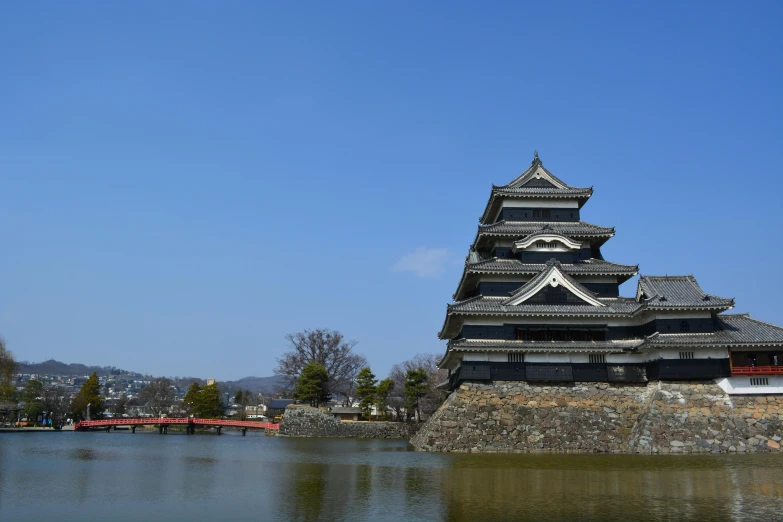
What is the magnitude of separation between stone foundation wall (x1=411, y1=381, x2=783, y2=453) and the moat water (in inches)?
75.8

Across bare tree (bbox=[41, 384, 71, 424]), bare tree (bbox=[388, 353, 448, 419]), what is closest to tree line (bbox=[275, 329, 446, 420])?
bare tree (bbox=[388, 353, 448, 419])

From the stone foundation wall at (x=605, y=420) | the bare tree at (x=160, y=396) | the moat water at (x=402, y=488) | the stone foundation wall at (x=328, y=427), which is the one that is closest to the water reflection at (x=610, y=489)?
the moat water at (x=402, y=488)

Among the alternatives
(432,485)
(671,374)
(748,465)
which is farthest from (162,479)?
(671,374)

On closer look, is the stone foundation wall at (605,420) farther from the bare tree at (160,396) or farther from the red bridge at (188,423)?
the bare tree at (160,396)

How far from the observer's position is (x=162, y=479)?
1811 cm

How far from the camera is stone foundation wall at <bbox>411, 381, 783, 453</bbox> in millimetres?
25953

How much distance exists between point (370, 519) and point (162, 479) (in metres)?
9.15

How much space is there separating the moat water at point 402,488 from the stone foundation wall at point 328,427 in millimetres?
23375

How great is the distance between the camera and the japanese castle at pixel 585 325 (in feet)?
90.3

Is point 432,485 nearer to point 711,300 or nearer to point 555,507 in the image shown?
point 555,507

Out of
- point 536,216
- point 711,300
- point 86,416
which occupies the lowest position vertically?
point 86,416

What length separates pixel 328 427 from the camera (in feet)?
158

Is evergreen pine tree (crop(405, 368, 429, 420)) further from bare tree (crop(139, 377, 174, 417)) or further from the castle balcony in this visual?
bare tree (crop(139, 377, 174, 417))

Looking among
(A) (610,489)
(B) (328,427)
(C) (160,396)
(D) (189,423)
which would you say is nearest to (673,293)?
(A) (610,489)
